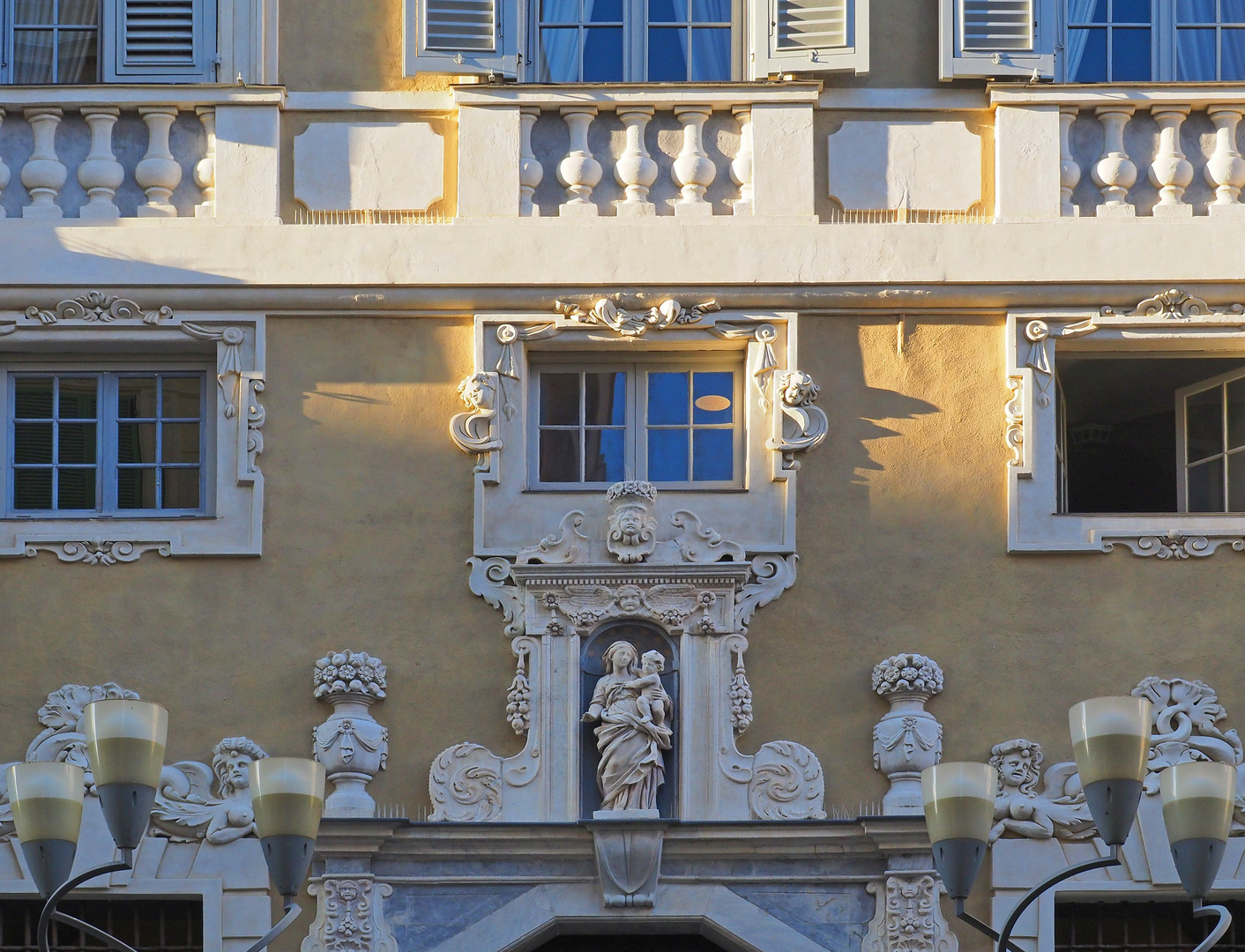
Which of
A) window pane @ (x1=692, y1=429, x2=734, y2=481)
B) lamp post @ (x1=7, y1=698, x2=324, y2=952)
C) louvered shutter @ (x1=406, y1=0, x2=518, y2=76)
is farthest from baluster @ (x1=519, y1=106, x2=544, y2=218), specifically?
lamp post @ (x1=7, y1=698, x2=324, y2=952)

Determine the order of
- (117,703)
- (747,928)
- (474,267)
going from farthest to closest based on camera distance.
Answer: (474,267) < (747,928) < (117,703)

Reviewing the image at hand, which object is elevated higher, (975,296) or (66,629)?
(975,296)

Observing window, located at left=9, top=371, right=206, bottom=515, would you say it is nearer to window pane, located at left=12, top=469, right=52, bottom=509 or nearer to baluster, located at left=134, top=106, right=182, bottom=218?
window pane, located at left=12, top=469, right=52, bottom=509

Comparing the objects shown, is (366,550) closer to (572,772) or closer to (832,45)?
(572,772)

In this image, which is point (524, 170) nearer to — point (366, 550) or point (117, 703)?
point (366, 550)

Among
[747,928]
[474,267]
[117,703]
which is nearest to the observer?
[117,703]

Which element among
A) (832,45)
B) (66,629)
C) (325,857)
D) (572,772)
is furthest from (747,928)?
(832,45)

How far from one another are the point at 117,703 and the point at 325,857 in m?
2.31

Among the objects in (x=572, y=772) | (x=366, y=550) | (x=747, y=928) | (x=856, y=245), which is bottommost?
(x=747, y=928)

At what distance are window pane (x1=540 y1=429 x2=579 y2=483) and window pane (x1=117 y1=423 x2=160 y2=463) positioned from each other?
6.42 ft

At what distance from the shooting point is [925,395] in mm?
12398

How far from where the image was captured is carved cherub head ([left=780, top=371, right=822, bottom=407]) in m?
12.3

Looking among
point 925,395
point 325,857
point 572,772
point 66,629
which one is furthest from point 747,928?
point 66,629

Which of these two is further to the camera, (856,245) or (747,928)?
(856,245)
